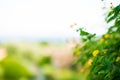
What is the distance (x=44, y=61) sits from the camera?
8586 mm

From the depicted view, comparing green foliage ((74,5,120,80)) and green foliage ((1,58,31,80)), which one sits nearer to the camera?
green foliage ((74,5,120,80))

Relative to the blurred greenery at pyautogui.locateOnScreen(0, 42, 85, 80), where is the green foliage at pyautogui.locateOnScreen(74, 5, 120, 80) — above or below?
below

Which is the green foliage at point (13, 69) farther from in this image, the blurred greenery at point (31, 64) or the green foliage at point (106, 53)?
the green foliage at point (106, 53)

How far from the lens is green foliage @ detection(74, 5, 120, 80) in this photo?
3.25 m

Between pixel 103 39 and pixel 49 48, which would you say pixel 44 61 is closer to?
pixel 49 48

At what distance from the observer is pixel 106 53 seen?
3420 millimetres

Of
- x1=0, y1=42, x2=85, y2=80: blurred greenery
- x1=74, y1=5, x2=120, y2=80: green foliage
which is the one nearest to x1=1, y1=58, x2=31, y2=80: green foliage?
x1=0, y1=42, x2=85, y2=80: blurred greenery

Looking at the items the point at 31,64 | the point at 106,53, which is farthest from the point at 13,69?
the point at 106,53

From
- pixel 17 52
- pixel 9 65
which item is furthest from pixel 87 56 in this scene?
pixel 17 52

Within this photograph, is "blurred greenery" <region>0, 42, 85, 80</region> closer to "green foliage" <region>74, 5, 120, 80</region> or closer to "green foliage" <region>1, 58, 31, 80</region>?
"green foliage" <region>1, 58, 31, 80</region>

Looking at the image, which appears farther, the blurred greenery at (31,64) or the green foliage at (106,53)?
the blurred greenery at (31,64)

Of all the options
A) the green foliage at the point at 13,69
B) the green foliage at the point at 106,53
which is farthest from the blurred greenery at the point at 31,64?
the green foliage at the point at 106,53

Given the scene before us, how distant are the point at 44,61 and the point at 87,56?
4705 millimetres

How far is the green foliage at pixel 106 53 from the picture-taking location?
3248 mm
